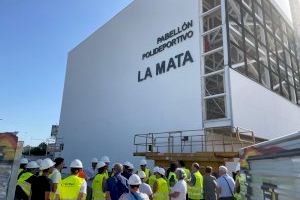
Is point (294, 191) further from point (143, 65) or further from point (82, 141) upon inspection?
point (82, 141)

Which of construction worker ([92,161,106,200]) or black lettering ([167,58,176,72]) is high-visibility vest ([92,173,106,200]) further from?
black lettering ([167,58,176,72])

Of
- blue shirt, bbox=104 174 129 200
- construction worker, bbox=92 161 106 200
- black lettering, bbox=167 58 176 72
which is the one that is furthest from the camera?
black lettering, bbox=167 58 176 72

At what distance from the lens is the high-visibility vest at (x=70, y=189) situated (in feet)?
16.8

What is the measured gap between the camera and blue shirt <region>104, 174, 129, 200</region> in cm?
607

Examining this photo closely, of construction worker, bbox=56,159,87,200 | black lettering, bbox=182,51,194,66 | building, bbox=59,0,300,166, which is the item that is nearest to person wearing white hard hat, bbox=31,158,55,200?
construction worker, bbox=56,159,87,200

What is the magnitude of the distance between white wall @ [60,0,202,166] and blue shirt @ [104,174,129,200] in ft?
36.2

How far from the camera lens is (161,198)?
22.0ft

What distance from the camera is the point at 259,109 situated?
1939cm

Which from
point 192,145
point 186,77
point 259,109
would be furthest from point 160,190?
point 259,109

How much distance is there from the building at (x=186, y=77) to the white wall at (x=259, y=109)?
0.07m

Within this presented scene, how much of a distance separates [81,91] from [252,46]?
18272 millimetres

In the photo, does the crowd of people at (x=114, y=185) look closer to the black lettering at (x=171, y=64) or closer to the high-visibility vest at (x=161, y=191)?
the high-visibility vest at (x=161, y=191)

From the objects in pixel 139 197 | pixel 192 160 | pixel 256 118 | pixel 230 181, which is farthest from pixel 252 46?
pixel 139 197

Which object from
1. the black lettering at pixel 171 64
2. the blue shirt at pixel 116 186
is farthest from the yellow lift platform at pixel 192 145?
the blue shirt at pixel 116 186
